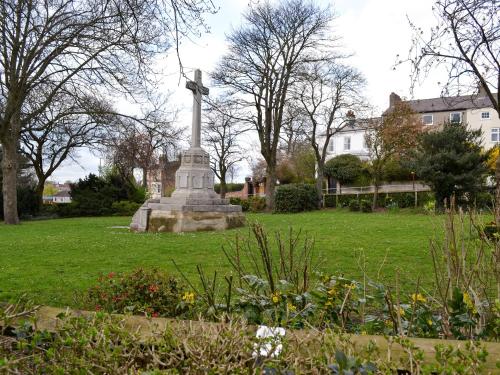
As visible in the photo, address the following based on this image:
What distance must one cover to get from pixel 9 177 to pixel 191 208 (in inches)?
431

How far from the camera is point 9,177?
2155 centimetres

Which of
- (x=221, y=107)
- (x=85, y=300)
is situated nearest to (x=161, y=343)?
(x=85, y=300)

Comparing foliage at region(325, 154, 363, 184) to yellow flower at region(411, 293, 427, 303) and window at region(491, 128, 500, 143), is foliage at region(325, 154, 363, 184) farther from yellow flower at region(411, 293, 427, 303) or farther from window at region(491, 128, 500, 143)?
yellow flower at region(411, 293, 427, 303)

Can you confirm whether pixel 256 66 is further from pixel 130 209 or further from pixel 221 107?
pixel 130 209

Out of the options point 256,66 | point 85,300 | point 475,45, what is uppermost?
point 256,66

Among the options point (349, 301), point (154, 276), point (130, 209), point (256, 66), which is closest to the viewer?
point (349, 301)

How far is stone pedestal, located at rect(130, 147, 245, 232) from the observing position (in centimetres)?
1576

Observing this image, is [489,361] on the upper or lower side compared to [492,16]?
lower

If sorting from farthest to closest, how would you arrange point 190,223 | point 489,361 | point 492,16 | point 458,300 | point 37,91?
point 37,91 → point 190,223 → point 492,16 → point 458,300 → point 489,361

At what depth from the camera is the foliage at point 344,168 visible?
132ft

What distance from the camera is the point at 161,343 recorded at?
2203 mm

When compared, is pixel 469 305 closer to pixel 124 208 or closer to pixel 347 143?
pixel 124 208

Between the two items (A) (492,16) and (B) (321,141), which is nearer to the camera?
(A) (492,16)

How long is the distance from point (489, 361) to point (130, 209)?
1168 inches
